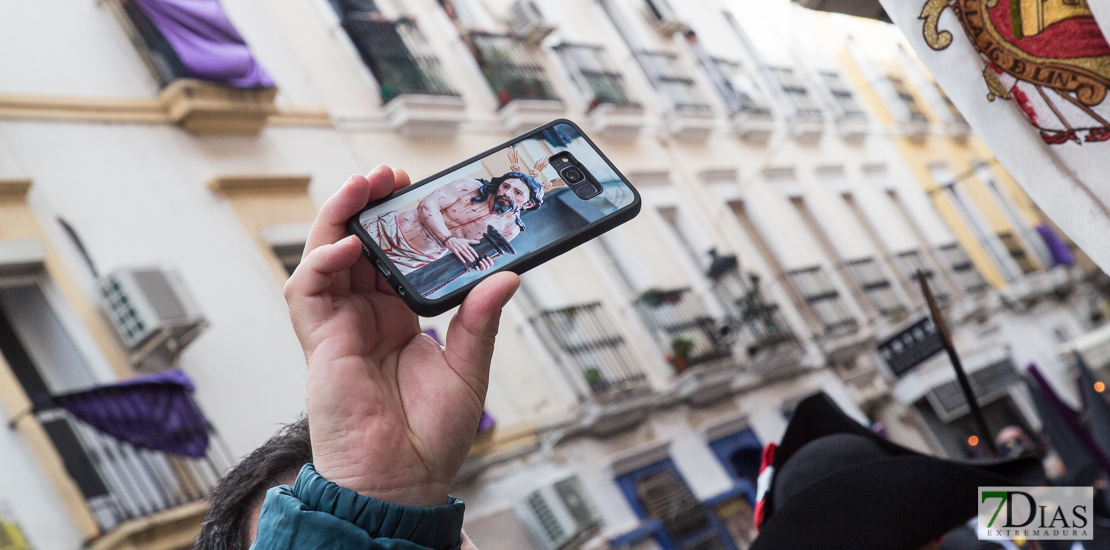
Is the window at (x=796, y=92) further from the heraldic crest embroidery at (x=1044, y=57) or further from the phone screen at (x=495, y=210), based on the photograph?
the phone screen at (x=495, y=210)

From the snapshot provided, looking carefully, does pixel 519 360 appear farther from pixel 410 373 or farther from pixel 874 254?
pixel 874 254

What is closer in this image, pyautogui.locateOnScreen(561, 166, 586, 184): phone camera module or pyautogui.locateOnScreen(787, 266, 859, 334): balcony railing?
pyautogui.locateOnScreen(561, 166, 586, 184): phone camera module

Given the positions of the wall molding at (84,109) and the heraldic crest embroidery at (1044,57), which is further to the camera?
the wall molding at (84,109)

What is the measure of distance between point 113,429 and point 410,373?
4927 mm

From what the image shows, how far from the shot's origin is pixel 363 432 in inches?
66.1

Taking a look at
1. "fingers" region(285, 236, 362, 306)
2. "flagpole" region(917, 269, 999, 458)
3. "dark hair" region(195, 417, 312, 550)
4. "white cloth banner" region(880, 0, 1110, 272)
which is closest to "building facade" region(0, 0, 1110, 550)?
"dark hair" region(195, 417, 312, 550)

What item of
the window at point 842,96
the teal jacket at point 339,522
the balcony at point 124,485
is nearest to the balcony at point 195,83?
the balcony at point 124,485

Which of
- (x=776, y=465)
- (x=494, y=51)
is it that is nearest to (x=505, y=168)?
(x=776, y=465)

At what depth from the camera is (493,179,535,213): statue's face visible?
6.80 feet

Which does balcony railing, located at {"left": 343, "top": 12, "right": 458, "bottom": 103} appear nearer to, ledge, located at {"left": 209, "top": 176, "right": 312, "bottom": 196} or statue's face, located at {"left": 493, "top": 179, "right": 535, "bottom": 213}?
ledge, located at {"left": 209, "top": 176, "right": 312, "bottom": 196}

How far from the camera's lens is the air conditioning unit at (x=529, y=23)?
11453 mm

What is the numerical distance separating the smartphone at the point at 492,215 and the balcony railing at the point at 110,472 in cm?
449

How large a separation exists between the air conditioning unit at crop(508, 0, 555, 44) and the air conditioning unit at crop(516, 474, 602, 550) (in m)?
5.51

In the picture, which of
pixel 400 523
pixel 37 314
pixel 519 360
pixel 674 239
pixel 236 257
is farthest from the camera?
pixel 674 239
